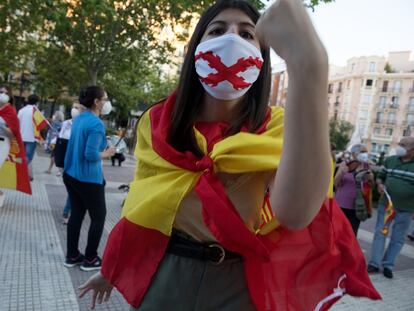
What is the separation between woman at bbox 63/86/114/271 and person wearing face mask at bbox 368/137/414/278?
11.6 ft

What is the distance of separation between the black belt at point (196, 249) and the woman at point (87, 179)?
2.83 m

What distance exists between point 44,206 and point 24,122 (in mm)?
1989

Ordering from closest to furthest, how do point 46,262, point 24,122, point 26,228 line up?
point 46,262, point 26,228, point 24,122

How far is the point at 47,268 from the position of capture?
3.80 metres

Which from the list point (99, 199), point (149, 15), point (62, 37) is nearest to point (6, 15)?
point (62, 37)

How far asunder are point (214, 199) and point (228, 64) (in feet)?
1.49

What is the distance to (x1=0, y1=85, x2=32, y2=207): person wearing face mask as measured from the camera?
5.39 meters

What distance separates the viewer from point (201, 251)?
1.23m

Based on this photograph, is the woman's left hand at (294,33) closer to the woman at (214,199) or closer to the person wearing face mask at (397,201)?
the woman at (214,199)

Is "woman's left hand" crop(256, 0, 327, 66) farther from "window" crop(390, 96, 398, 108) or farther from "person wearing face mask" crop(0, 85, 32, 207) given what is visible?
"window" crop(390, 96, 398, 108)

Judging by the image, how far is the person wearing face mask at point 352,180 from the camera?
507 cm

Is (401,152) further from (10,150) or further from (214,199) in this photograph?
(10,150)

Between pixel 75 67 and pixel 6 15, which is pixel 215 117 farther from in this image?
pixel 75 67

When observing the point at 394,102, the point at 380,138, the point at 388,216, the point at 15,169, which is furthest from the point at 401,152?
the point at 394,102
